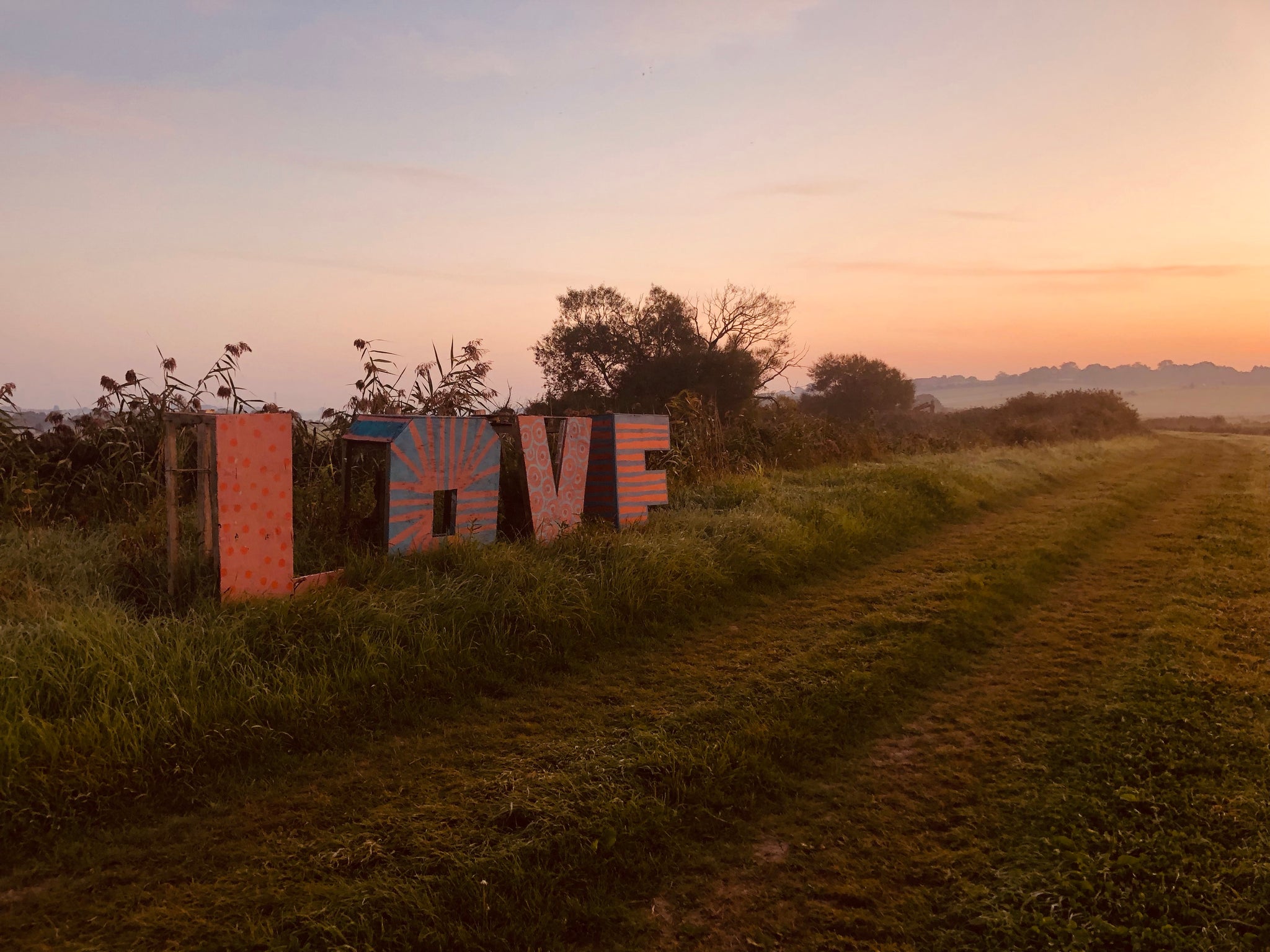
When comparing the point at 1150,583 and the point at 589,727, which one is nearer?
the point at 589,727

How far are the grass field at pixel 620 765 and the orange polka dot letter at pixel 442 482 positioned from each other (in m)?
0.44

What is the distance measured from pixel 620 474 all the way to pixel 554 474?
0.89 metres

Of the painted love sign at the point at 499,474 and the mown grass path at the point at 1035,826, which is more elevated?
the painted love sign at the point at 499,474

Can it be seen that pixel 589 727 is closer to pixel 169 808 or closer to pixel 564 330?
pixel 169 808

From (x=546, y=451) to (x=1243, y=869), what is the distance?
6.04 m

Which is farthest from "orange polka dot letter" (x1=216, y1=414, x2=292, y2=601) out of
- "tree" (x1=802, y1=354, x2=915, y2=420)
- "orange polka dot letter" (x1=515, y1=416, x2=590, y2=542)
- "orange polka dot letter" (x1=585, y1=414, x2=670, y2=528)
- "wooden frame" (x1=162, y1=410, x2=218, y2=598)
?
"tree" (x1=802, y1=354, x2=915, y2=420)

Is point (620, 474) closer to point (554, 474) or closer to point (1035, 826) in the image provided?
point (554, 474)

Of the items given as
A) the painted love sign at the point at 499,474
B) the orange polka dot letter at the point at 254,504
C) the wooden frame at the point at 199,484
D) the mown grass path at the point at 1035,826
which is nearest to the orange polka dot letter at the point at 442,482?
the painted love sign at the point at 499,474

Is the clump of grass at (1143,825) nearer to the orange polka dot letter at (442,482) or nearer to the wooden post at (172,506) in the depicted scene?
the orange polka dot letter at (442,482)

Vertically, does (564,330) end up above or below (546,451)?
above

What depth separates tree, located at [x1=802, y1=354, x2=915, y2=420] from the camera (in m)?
51.8

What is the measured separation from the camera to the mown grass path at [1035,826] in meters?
2.69

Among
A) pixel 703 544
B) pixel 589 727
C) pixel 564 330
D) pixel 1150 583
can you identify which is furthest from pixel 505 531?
pixel 564 330

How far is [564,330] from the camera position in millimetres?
30844
